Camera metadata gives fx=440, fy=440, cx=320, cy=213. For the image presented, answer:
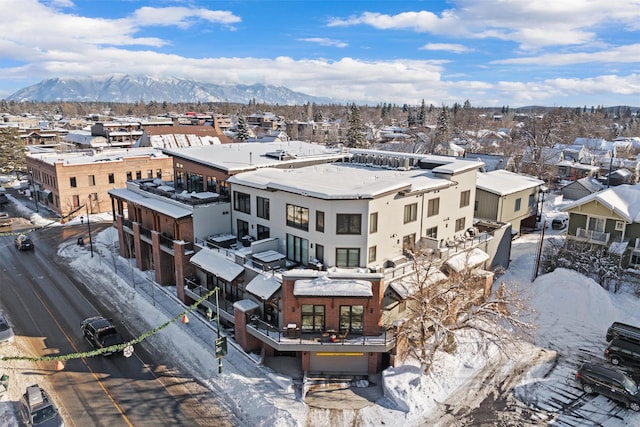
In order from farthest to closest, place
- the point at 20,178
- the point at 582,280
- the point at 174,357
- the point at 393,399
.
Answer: the point at 20,178 < the point at 582,280 < the point at 174,357 < the point at 393,399

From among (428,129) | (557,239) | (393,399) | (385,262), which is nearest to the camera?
(393,399)

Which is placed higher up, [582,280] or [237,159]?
[237,159]

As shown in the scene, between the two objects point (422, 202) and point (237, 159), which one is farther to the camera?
point (237, 159)

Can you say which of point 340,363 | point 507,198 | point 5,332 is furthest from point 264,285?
point 507,198

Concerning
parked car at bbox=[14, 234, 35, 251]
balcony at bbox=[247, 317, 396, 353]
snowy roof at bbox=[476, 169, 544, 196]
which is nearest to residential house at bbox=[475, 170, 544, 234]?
snowy roof at bbox=[476, 169, 544, 196]

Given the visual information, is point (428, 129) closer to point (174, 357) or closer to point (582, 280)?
point (582, 280)

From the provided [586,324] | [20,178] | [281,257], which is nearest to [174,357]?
[281,257]

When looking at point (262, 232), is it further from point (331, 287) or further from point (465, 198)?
point (465, 198)
